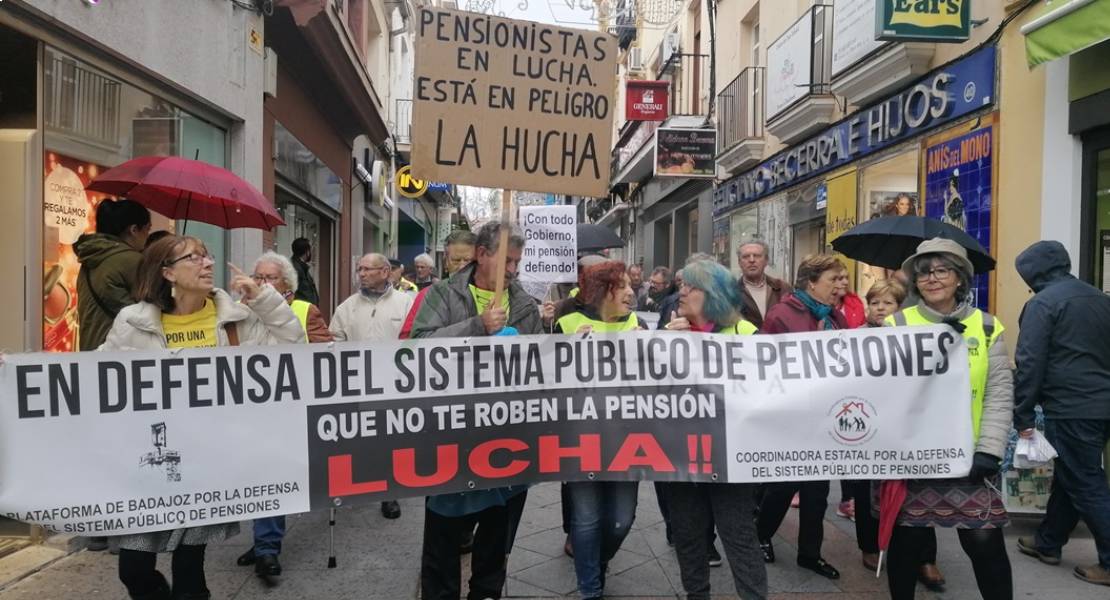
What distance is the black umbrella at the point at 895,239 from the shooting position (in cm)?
528

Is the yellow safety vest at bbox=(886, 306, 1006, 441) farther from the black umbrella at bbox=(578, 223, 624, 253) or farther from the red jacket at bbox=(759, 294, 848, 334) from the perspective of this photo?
the black umbrella at bbox=(578, 223, 624, 253)

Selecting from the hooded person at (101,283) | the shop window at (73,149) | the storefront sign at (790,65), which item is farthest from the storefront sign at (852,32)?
the hooded person at (101,283)

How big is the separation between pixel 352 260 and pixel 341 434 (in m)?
12.5

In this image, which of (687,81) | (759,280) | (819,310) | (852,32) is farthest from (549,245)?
(687,81)

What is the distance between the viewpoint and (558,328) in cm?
386

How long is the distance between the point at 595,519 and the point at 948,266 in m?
1.87

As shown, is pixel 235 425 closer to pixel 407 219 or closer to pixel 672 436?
pixel 672 436

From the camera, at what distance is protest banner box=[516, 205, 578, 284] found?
627cm

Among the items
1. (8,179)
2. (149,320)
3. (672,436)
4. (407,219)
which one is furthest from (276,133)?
(407,219)

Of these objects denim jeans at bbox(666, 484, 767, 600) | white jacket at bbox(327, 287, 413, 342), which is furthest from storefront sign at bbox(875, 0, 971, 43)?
denim jeans at bbox(666, 484, 767, 600)

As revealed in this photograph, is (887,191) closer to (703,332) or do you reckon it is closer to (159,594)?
(703,332)

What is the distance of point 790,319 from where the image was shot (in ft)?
14.8

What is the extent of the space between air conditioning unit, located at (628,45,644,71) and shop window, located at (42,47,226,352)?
2347 cm

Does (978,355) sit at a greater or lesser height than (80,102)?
lesser
